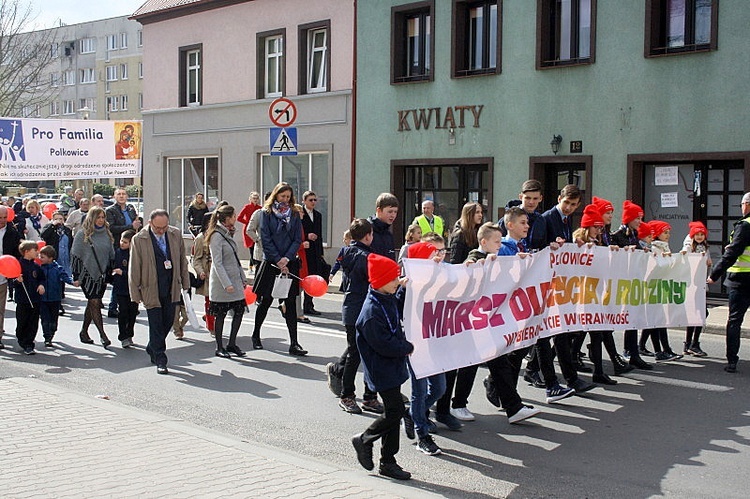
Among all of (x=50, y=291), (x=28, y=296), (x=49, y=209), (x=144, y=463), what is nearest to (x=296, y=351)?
(x=50, y=291)

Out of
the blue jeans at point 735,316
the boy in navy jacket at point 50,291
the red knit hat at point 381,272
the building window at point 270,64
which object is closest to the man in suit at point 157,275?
the boy in navy jacket at point 50,291

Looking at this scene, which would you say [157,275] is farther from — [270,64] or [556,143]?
[270,64]

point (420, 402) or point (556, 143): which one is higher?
point (556, 143)

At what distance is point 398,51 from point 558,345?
531 inches

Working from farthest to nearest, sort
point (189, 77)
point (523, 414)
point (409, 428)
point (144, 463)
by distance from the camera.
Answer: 1. point (189, 77)
2. point (523, 414)
3. point (409, 428)
4. point (144, 463)

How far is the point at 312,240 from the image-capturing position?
1358cm

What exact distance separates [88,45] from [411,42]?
208 ft

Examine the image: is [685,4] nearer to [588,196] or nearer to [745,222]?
[588,196]

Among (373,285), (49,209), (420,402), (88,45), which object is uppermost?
(88,45)

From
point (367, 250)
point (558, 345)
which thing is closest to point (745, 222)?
point (558, 345)

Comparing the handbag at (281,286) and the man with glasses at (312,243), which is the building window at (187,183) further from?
the handbag at (281,286)

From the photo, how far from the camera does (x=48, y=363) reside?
413 inches

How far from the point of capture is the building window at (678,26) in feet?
52.3

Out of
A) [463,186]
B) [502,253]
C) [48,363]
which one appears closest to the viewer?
[502,253]
